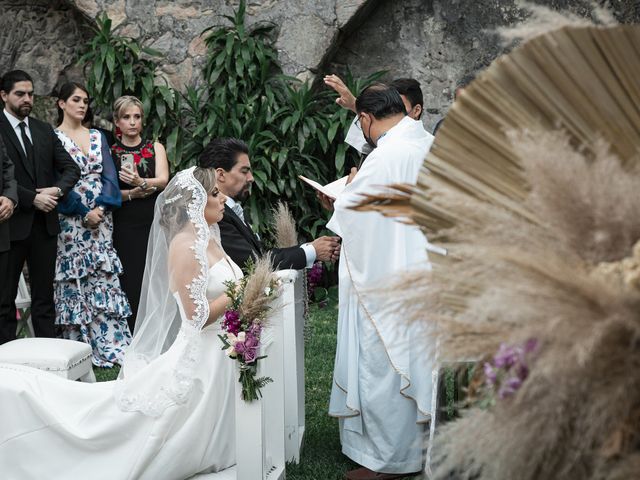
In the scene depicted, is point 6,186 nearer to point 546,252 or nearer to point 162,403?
point 162,403

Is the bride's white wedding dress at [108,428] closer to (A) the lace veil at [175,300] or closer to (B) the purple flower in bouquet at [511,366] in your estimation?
(A) the lace veil at [175,300]

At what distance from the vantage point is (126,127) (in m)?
6.84

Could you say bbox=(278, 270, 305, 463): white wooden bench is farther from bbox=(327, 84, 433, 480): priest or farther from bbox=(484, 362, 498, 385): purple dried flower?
bbox=(484, 362, 498, 385): purple dried flower

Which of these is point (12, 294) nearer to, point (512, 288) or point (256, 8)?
point (256, 8)

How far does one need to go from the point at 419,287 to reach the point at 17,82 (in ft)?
18.4

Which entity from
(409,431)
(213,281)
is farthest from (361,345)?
(213,281)

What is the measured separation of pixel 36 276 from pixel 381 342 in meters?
3.12

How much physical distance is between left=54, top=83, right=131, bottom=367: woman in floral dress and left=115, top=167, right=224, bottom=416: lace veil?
255cm

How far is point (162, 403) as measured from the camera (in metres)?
3.75

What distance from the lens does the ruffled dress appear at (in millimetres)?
6492

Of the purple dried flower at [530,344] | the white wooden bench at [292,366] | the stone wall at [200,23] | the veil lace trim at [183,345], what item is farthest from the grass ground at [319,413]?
the purple dried flower at [530,344]

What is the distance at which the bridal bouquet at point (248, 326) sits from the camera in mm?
3453

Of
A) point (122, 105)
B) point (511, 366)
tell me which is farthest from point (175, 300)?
point (122, 105)

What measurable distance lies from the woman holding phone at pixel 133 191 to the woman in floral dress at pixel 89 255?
3.7 inches
